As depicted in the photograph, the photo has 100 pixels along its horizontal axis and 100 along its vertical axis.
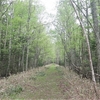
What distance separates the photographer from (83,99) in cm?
687

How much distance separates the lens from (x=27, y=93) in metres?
9.76

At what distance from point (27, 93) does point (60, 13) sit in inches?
601

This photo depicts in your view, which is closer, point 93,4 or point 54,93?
point 54,93

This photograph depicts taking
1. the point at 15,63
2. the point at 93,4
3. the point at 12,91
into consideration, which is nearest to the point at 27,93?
the point at 12,91

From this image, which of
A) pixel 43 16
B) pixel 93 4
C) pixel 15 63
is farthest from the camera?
pixel 43 16

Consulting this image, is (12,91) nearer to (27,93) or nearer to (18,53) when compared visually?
(27,93)

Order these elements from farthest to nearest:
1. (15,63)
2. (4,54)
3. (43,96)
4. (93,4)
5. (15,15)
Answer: (15,63) → (4,54) → (15,15) → (93,4) → (43,96)

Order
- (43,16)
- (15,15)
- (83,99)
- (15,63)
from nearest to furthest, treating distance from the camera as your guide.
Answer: (83,99) < (15,15) < (15,63) < (43,16)

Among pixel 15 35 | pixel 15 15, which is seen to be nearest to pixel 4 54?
pixel 15 35

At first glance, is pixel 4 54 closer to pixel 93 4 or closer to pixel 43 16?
pixel 43 16

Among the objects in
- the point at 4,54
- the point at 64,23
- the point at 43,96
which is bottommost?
the point at 43,96

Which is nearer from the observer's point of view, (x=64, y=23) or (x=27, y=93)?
(x=27, y=93)

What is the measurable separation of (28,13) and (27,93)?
46.3 ft

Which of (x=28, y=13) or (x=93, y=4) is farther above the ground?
(x=28, y=13)
